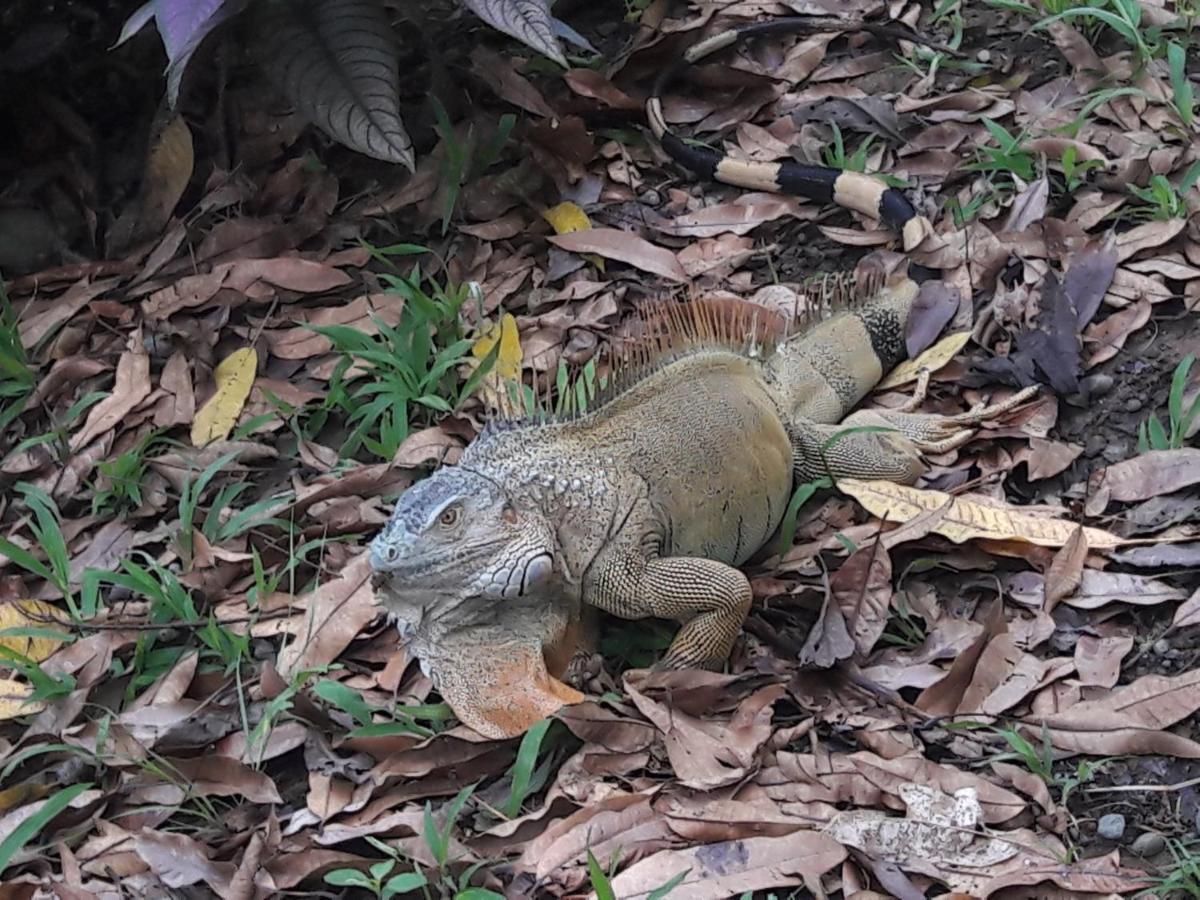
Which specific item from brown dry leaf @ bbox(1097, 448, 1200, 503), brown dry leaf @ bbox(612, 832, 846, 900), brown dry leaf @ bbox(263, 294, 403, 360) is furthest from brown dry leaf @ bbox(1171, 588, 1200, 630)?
brown dry leaf @ bbox(263, 294, 403, 360)

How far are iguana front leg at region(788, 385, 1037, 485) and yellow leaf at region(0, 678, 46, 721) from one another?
2331 mm

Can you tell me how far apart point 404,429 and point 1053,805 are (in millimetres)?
2338

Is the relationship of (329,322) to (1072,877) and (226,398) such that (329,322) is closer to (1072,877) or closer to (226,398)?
(226,398)

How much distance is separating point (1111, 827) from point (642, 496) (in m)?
1.41

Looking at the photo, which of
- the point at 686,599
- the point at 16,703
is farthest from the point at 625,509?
the point at 16,703

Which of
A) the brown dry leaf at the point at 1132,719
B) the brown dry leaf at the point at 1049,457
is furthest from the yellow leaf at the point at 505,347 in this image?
the brown dry leaf at the point at 1132,719

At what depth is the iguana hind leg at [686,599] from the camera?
11.1ft

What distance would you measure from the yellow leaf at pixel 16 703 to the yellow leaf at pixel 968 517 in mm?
2416

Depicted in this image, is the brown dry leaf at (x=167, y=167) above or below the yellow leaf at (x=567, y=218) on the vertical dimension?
above

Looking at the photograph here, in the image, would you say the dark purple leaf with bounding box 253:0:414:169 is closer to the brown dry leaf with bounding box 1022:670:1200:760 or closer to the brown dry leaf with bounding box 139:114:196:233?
the brown dry leaf with bounding box 139:114:196:233

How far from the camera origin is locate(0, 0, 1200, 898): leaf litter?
10.1 feet

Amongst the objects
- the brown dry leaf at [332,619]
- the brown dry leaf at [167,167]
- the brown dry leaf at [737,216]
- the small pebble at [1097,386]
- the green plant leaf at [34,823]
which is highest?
the brown dry leaf at [167,167]

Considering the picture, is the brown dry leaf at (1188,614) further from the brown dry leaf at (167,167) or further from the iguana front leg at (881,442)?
the brown dry leaf at (167,167)

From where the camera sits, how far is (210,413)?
183 inches
